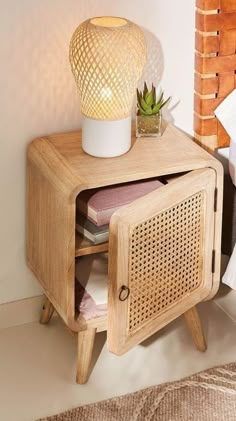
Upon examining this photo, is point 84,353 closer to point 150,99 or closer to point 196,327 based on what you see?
point 196,327

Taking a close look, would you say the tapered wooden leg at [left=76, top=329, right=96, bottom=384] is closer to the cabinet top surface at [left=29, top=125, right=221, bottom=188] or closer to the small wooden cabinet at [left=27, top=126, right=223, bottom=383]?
the small wooden cabinet at [left=27, top=126, right=223, bottom=383]

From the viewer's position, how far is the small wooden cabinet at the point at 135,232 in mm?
2250

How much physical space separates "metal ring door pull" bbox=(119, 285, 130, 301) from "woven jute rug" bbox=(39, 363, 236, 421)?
0.29m

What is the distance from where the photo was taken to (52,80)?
245cm

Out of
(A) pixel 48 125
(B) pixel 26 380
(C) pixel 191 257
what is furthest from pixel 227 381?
(A) pixel 48 125

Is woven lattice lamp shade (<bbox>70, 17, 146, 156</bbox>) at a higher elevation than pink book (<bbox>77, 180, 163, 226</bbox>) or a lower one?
higher

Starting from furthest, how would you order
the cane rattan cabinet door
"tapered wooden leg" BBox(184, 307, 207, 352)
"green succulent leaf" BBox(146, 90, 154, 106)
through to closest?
"tapered wooden leg" BBox(184, 307, 207, 352) → "green succulent leaf" BBox(146, 90, 154, 106) → the cane rattan cabinet door

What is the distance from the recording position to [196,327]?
257 cm

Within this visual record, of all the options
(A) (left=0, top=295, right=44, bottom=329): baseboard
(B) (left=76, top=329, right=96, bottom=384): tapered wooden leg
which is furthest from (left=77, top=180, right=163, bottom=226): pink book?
(A) (left=0, top=295, right=44, bottom=329): baseboard

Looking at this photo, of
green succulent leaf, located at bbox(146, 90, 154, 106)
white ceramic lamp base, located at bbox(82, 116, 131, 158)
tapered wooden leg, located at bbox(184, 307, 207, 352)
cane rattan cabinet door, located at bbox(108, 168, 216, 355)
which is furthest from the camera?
tapered wooden leg, located at bbox(184, 307, 207, 352)

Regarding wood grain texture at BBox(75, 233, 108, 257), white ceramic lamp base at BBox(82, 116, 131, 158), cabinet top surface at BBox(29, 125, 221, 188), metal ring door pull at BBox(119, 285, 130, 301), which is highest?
white ceramic lamp base at BBox(82, 116, 131, 158)

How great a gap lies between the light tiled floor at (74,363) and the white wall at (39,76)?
15cm

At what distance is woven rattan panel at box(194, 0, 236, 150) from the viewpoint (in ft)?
8.25

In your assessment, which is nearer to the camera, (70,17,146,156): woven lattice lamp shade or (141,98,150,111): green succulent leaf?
(70,17,146,156): woven lattice lamp shade
